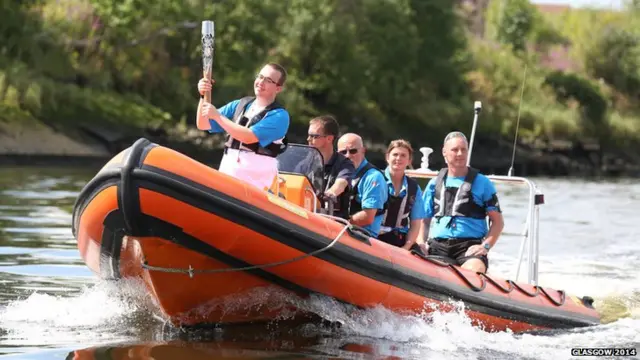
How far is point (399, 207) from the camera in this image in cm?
737

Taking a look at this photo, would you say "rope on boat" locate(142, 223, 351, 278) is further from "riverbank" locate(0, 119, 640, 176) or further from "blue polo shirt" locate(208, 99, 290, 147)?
"riverbank" locate(0, 119, 640, 176)

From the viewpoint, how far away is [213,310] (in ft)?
20.7

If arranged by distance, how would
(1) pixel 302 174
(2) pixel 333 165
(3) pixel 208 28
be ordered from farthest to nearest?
(2) pixel 333 165
(1) pixel 302 174
(3) pixel 208 28

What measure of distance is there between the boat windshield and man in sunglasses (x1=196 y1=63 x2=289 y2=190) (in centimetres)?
57

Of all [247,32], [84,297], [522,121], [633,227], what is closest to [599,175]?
[522,121]

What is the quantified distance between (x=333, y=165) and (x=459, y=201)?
34.5 inches

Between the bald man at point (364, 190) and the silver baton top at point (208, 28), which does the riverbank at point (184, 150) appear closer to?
the bald man at point (364, 190)

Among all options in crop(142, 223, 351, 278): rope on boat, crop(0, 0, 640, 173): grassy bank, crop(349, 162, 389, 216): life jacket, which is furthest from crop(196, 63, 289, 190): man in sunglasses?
crop(0, 0, 640, 173): grassy bank

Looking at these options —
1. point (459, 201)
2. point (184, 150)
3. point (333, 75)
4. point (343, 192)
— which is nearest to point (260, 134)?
point (343, 192)

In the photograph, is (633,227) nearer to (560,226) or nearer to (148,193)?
(560,226)

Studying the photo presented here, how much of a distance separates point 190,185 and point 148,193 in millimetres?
211

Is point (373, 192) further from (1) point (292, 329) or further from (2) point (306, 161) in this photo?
(1) point (292, 329)

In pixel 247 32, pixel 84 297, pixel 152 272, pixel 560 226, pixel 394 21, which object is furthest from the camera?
pixel 394 21

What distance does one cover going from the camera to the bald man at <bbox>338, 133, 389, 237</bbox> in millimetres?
6906
